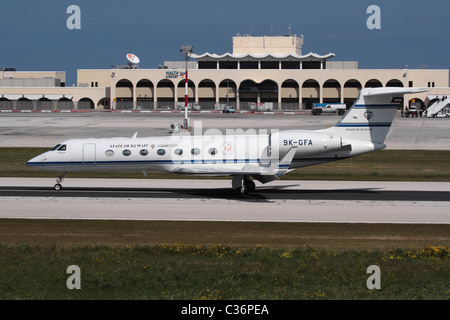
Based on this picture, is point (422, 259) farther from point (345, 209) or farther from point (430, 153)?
point (430, 153)

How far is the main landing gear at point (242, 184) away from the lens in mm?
28547

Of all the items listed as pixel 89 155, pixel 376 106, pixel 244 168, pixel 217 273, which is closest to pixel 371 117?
pixel 376 106

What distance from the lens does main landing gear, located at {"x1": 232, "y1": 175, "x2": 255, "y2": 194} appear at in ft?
93.7

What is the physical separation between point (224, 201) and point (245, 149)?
271cm

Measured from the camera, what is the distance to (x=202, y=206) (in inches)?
1008

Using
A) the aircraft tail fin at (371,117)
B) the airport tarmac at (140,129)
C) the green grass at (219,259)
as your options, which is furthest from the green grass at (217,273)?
the airport tarmac at (140,129)

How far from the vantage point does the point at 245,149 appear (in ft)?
92.0

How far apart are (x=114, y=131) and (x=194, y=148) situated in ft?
131

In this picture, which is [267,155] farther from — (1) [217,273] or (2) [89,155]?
(1) [217,273]

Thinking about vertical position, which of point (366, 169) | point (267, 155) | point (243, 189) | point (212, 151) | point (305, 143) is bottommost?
point (243, 189)

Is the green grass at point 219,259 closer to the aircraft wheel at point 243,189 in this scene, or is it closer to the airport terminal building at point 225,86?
the aircraft wheel at point 243,189

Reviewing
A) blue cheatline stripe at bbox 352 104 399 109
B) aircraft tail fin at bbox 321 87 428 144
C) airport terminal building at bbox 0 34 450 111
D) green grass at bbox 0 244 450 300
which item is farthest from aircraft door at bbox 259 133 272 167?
airport terminal building at bbox 0 34 450 111

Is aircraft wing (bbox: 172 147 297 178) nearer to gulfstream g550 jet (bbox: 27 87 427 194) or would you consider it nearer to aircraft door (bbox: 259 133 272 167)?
gulfstream g550 jet (bbox: 27 87 427 194)

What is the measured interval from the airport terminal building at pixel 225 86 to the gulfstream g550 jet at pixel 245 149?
91.3 metres
